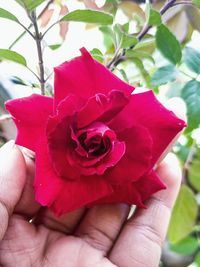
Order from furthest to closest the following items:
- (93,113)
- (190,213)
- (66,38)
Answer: (190,213)
(66,38)
(93,113)

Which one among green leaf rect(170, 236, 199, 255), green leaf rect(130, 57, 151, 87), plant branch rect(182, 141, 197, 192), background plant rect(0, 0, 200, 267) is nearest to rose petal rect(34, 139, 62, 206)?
background plant rect(0, 0, 200, 267)

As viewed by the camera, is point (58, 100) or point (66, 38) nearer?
point (58, 100)

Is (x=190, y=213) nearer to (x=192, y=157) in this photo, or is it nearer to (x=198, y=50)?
(x=192, y=157)

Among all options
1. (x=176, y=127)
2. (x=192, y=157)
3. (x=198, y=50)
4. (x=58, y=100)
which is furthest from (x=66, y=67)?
(x=192, y=157)

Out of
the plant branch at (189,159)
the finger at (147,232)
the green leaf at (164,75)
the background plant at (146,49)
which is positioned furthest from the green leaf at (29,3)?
the plant branch at (189,159)

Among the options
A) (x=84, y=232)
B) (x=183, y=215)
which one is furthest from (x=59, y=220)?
(x=183, y=215)

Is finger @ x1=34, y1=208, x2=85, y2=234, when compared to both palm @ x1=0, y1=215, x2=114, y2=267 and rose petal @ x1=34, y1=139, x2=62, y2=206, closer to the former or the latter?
palm @ x1=0, y1=215, x2=114, y2=267
